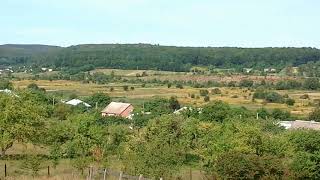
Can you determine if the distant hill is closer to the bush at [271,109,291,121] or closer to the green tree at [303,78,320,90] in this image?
the green tree at [303,78,320,90]

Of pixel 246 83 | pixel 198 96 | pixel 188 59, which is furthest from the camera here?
pixel 188 59

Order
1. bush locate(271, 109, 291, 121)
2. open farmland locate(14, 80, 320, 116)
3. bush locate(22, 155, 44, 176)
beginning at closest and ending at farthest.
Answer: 1. bush locate(22, 155, 44, 176)
2. bush locate(271, 109, 291, 121)
3. open farmland locate(14, 80, 320, 116)

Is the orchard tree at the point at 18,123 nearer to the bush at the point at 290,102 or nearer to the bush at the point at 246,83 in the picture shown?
the bush at the point at 290,102

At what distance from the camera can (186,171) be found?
32.2m

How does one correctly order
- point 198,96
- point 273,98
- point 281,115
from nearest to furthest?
1. point 281,115
2. point 273,98
3. point 198,96

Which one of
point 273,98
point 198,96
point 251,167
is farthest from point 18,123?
point 273,98

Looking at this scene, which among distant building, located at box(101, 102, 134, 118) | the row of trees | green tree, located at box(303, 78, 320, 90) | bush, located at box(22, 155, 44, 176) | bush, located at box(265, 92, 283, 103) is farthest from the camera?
Result: green tree, located at box(303, 78, 320, 90)

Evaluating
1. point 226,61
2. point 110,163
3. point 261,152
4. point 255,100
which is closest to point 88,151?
point 110,163

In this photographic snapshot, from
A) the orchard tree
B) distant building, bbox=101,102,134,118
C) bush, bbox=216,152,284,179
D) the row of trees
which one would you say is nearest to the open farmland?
distant building, bbox=101,102,134,118

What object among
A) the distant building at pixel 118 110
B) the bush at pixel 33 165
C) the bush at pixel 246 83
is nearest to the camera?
the bush at pixel 33 165

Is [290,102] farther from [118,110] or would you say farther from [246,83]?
[246,83]

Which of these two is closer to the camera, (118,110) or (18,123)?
(18,123)


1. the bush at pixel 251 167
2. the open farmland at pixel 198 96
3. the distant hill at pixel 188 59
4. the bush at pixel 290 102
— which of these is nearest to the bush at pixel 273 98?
the open farmland at pixel 198 96

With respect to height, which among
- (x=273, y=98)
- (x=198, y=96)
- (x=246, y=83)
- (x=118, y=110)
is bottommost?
(x=246, y=83)
